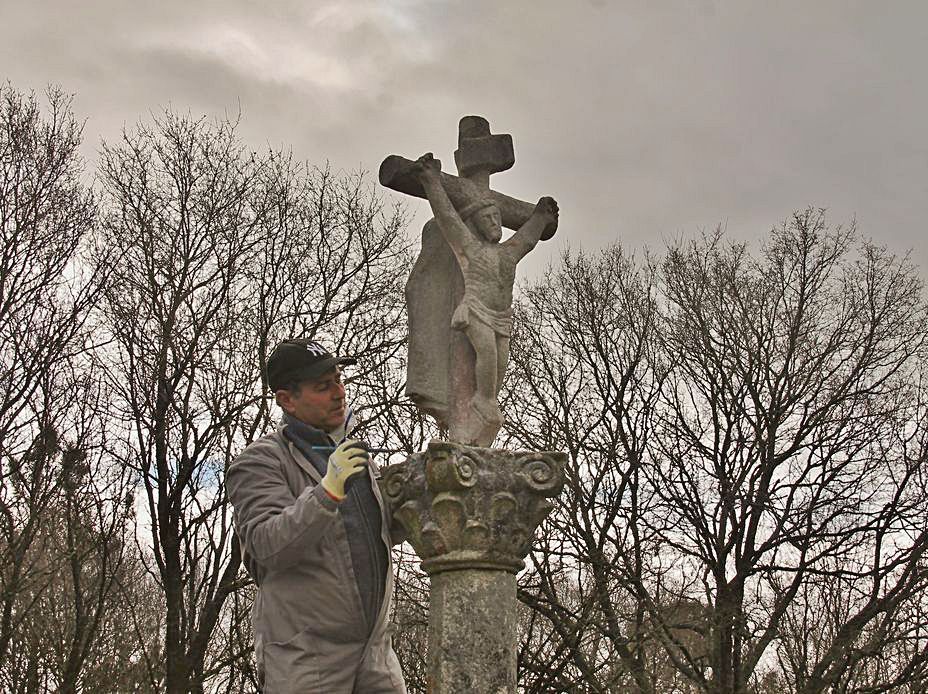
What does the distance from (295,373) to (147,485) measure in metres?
10.4

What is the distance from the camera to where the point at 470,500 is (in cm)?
516

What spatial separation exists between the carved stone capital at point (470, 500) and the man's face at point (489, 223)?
1732 mm

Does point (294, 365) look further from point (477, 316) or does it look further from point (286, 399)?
point (477, 316)

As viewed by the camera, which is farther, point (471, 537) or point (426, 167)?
point (426, 167)

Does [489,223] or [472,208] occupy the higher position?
[472,208]

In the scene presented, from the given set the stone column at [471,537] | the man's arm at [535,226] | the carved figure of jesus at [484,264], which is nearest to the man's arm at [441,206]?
the carved figure of jesus at [484,264]

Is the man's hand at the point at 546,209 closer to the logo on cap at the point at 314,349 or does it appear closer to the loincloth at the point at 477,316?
the loincloth at the point at 477,316

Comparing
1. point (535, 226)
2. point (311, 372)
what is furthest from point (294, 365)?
point (535, 226)

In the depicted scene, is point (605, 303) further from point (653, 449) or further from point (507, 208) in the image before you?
point (507, 208)

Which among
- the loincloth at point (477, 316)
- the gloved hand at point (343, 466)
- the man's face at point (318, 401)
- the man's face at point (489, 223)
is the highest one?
the man's face at point (489, 223)

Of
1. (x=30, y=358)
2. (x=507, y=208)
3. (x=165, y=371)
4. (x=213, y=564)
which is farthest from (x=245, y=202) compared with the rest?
(x=507, y=208)

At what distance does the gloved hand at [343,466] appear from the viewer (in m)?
3.39

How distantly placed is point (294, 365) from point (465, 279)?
2542 millimetres

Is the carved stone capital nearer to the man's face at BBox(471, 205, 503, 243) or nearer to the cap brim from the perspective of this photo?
the cap brim
